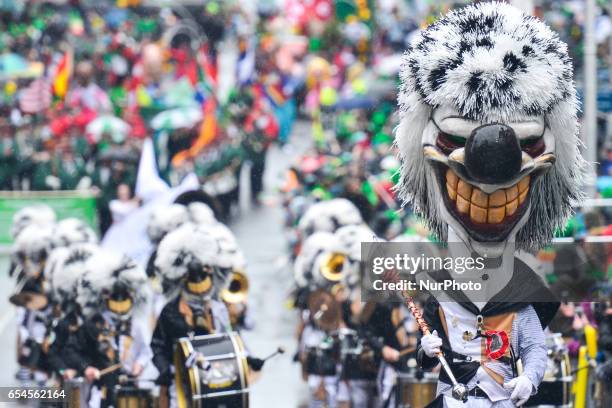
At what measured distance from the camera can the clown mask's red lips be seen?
6965mm

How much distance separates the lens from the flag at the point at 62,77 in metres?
25.1

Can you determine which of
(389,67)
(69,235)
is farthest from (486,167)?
(389,67)

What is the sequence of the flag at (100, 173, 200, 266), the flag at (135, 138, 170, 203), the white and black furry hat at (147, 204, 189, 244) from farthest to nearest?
1. the flag at (135, 138, 170, 203)
2. the flag at (100, 173, 200, 266)
3. the white and black furry hat at (147, 204, 189, 244)

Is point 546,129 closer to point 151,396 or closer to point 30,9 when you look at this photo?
point 151,396

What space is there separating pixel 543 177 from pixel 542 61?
22.9 inches

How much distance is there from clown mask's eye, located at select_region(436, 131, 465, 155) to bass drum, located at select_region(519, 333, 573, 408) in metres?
2.36

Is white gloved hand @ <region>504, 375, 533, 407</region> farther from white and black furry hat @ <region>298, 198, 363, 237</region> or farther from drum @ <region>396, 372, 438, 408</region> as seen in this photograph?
white and black furry hat @ <region>298, 198, 363, 237</region>

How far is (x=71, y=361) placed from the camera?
9.80 m

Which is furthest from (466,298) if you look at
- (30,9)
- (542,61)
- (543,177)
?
(30,9)

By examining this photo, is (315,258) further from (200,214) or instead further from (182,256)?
(182,256)

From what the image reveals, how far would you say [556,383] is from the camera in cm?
898

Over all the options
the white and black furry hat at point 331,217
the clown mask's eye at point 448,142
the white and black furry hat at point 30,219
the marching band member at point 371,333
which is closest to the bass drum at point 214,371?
the marching band member at point 371,333

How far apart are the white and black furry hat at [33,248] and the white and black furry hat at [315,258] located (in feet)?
7.07

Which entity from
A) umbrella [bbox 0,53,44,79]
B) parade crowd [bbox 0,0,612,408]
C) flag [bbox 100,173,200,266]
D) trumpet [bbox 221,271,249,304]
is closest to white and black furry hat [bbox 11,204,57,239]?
parade crowd [bbox 0,0,612,408]
